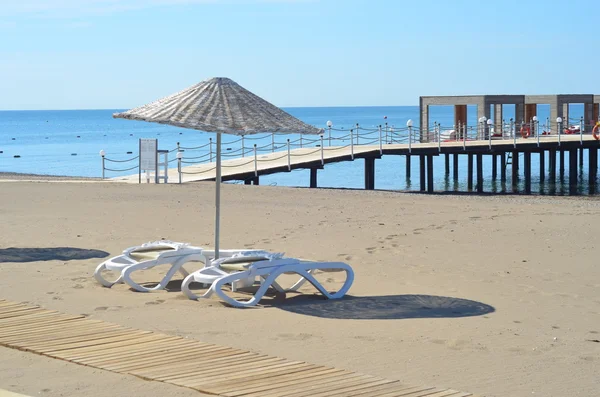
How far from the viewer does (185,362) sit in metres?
5.74

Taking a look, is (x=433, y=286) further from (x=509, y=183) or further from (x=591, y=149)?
(x=509, y=183)

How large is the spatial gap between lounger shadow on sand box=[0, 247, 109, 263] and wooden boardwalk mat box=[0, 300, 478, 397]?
3117 millimetres

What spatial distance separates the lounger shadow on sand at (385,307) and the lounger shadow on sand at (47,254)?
2.94m

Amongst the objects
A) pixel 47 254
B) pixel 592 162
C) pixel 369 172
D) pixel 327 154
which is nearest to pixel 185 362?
pixel 47 254

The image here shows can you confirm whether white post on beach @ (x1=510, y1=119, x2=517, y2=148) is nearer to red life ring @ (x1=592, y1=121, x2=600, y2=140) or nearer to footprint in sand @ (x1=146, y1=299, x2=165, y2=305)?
red life ring @ (x1=592, y1=121, x2=600, y2=140)

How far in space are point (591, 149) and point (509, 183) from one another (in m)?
5.35

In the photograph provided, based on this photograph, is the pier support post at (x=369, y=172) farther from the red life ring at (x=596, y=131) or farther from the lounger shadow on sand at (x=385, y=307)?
the lounger shadow on sand at (x=385, y=307)

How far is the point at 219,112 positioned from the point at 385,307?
7.31ft

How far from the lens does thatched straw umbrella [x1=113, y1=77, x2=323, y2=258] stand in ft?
26.6

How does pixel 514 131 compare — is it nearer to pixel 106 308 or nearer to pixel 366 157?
pixel 366 157

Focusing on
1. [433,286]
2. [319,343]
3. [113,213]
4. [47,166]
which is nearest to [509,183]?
[47,166]

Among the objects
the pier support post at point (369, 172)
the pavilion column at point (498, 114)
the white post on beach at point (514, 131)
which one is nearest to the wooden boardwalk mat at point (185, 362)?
the pier support post at point (369, 172)

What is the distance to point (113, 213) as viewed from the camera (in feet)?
47.7

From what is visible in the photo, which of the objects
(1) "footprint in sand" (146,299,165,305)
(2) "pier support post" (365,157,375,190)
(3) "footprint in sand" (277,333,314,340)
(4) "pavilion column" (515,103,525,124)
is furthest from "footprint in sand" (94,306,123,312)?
(4) "pavilion column" (515,103,525,124)
